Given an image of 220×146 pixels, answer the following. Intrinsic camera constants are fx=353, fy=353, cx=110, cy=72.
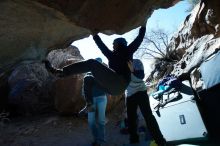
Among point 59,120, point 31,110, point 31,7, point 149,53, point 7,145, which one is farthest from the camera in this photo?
point 149,53

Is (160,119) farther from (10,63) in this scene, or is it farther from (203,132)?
(10,63)

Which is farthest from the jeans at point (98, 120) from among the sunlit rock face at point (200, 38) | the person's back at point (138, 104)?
the sunlit rock face at point (200, 38)

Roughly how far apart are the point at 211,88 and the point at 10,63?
11.8ft

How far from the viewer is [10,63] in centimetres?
577

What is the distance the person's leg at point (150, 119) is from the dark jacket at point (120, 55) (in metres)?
0.83

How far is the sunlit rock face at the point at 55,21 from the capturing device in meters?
4.89

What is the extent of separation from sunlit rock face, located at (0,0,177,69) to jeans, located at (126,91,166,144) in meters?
1.37

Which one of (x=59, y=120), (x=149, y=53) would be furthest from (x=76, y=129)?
(x=149, y=53)

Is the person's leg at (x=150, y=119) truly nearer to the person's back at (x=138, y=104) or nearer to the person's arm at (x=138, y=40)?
the person's back at (x=138, y=104)

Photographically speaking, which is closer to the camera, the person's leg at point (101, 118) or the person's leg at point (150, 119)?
the person's leg at point (150, 119)

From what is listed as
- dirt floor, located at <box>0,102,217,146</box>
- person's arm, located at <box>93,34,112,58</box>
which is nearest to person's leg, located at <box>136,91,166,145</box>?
person's arm, located at <box>93,34,112,58</box>

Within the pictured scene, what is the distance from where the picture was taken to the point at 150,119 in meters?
6.46

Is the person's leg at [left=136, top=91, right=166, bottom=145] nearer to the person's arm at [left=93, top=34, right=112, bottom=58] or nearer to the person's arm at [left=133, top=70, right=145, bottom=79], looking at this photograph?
the person's arm at [left=133, top=70, right=145, bottom=79]

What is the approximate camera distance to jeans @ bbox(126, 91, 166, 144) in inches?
252
